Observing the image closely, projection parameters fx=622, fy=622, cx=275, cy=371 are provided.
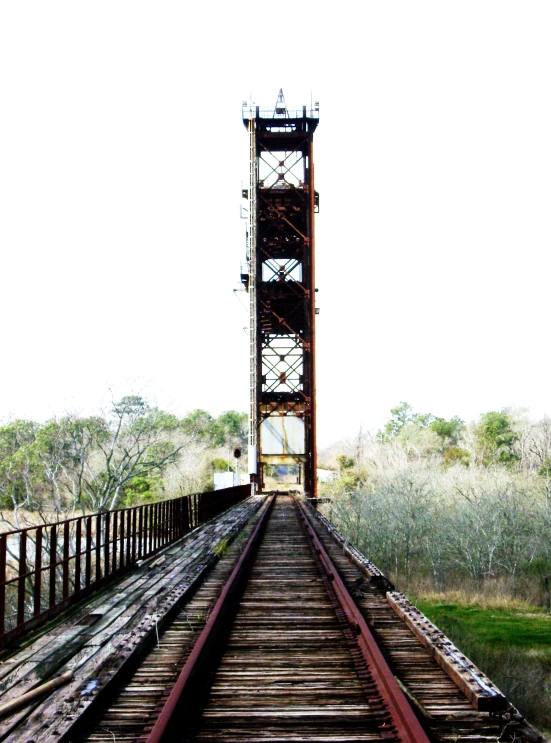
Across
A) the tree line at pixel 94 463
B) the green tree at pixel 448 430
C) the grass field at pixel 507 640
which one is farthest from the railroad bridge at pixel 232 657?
the green tree at pixel 448 430

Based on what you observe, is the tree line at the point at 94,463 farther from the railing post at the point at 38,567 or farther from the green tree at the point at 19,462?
the railing post at the point at 38,567

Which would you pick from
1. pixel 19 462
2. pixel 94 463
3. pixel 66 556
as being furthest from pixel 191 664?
pixel 94 463

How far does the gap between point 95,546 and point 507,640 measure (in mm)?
8138

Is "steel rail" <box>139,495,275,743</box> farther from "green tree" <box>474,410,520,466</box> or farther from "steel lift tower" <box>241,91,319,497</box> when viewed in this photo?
"green tree" <box>474,410,520,466</box>

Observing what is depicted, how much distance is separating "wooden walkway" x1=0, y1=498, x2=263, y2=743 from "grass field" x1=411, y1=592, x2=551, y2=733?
405 cm

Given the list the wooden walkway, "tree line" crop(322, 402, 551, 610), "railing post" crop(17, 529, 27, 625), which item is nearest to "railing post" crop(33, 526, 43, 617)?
"railing post" crop(17, 529, 27, 625)

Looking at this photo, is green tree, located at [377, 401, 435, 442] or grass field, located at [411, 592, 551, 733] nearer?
grass field, located at [411, 592, 551, 733]

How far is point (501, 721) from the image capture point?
132 inches

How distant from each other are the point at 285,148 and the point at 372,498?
1459cm

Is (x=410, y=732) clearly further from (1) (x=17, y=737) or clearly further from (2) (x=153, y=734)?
(1) (x=17, y=737)

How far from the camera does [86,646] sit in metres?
4.67

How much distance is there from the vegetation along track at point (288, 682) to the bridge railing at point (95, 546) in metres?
1.20

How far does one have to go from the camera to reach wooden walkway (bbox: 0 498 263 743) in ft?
11.1

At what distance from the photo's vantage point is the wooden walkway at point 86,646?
338 centimetres
